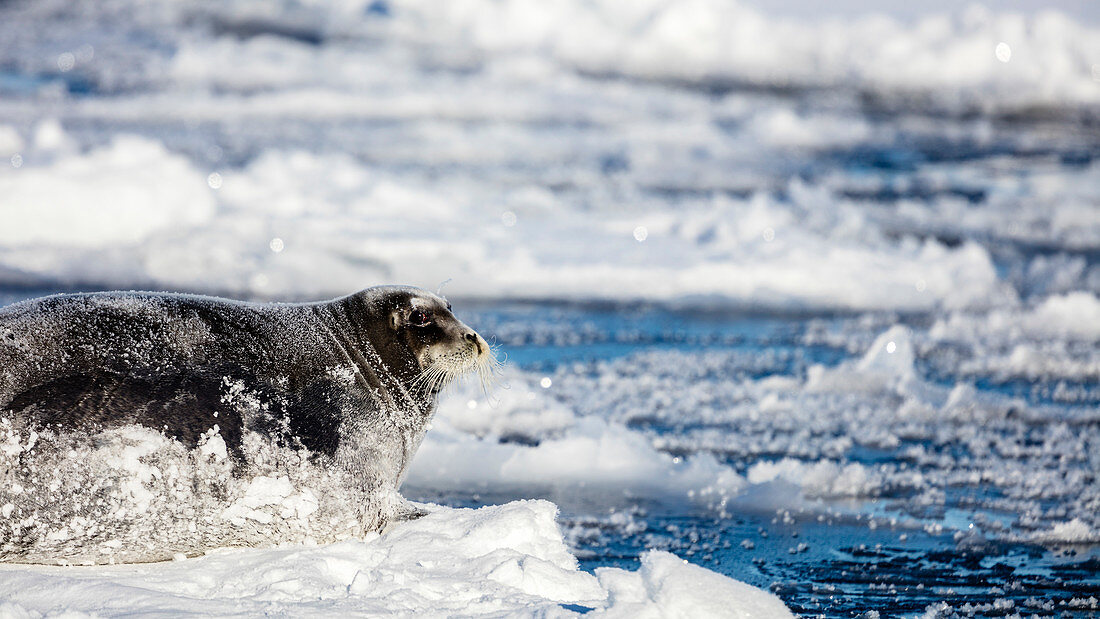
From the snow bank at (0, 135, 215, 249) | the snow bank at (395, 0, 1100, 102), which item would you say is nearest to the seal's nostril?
the snow bank at (0, 135, 215, 249)

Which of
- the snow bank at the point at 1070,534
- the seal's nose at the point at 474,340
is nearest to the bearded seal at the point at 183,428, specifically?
the seal's nose at the point at 474,340

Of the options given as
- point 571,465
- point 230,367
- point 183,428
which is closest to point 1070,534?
point 571,465

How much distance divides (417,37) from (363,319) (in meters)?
23.6

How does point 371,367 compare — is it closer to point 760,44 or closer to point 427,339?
point 427,339

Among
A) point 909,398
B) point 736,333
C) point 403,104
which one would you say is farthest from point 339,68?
point 909,398

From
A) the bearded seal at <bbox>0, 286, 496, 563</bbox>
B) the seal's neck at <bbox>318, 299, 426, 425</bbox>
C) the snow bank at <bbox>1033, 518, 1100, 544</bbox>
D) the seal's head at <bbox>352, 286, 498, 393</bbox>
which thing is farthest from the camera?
the snow bank at <bbox>1033, 518, 1100, 544</bbox>

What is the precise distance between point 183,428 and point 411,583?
840mm

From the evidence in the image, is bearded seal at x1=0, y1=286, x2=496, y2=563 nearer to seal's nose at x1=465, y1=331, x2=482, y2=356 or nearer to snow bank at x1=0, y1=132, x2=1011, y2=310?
seal's nose at x1=465, y1=331, x2=482, y2=356

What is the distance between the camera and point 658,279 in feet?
30.7

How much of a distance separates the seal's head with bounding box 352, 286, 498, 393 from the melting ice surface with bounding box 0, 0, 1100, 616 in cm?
53

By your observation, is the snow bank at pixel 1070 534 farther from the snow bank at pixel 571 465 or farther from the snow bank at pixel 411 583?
the snow bank at pixel 411 583

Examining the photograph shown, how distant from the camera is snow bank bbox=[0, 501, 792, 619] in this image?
3115mm

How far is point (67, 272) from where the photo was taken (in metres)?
8.90

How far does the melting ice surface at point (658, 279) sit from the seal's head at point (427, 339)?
53 cm
